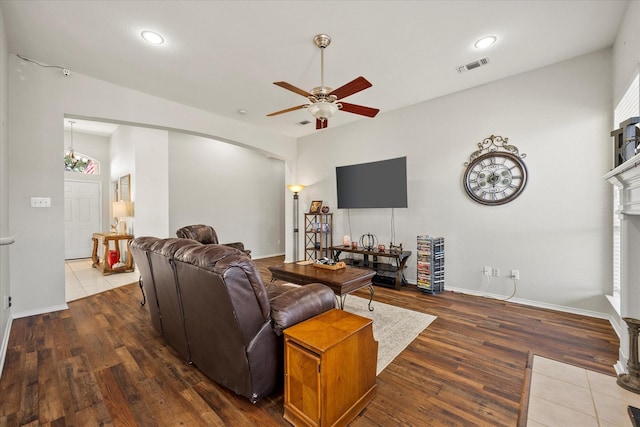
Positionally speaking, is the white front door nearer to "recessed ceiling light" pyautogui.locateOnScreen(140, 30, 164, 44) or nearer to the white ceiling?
the white ceiling

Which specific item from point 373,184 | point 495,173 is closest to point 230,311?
point 373,184

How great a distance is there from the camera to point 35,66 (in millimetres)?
3174

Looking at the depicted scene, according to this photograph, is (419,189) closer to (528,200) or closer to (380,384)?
(528,200)

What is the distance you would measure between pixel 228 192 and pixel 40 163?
3.62 m

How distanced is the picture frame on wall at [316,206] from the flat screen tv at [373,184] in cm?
58

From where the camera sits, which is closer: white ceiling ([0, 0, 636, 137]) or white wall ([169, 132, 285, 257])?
white ceiling ([0, 0, 636, 137])

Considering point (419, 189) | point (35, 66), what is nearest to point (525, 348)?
point (419, 189)

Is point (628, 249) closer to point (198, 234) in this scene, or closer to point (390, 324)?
point (390, 324)

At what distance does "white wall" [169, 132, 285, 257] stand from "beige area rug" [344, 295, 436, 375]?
4.10 meters

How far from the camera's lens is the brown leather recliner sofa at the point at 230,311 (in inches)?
60.6

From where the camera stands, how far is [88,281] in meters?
4.82

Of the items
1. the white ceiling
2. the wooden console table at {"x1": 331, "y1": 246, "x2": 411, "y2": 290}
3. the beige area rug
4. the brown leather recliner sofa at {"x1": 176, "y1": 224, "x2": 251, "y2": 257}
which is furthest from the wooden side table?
the brown leather recliner sofa at {"x1": 176, "y1": 224, "x2": 251, "y2": 257}

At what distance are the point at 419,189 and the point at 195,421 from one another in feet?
13.2

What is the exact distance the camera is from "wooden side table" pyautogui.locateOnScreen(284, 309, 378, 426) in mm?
1380
